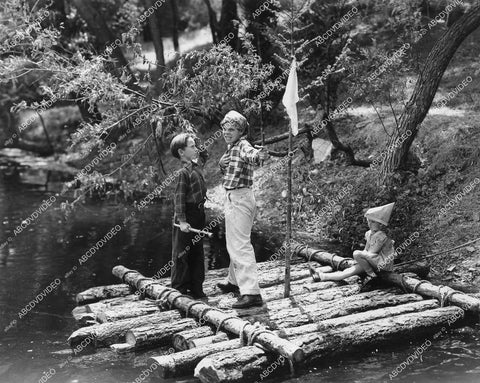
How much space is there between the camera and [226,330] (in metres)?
7.96

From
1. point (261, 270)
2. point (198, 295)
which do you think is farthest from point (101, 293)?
point (261, 270)

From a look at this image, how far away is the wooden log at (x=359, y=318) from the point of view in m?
7.79

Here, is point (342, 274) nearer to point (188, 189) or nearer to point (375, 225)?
point (375, 225)

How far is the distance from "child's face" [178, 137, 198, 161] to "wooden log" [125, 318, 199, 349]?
2.04 metres

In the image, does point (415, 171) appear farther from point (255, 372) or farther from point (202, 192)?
point (255, 372)

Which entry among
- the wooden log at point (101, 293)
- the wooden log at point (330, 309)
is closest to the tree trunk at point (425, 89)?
the wooden log at point (330, 309)

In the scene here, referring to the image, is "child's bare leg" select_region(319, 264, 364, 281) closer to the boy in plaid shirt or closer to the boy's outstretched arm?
the boy in plaid shirt

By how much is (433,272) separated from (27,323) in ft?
19.2

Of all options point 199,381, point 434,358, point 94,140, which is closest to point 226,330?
point 199,381

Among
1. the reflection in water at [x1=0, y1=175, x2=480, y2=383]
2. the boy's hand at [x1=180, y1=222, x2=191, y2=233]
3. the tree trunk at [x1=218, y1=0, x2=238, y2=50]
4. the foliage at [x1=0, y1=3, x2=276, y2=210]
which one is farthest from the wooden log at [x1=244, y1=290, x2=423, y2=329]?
the tree trunk at [x1=218, y1=0, x2=238, y2=50]

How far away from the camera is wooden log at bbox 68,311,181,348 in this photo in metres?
8.28

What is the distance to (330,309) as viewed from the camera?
27.9ft

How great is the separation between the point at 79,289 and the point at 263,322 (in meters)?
3.95

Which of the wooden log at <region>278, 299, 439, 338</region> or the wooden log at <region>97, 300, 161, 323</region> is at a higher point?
the wooden log at <region>97, 300, 161, 323</region>
